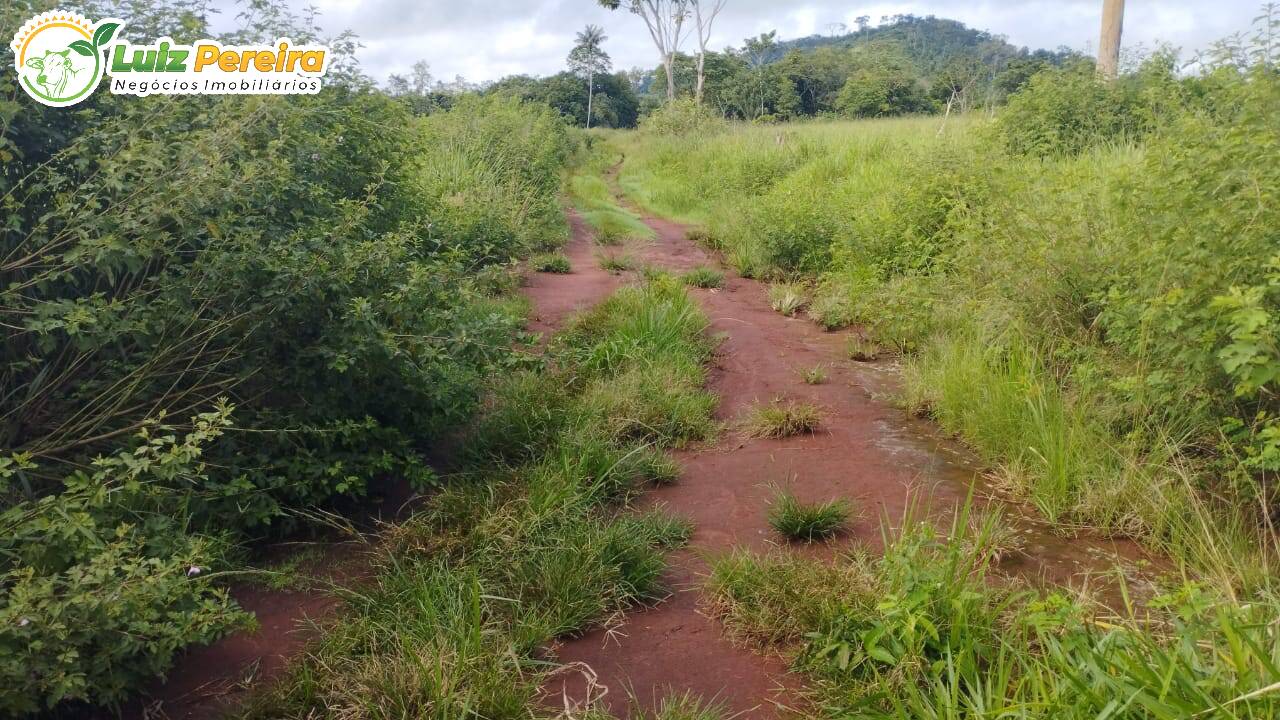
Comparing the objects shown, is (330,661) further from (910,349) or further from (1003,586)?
(910,349)

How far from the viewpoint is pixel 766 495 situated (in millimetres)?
3877

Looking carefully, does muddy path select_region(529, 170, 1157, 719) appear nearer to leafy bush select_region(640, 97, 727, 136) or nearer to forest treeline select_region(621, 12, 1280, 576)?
forest treeline select_region(621, 12, 1280, 576)

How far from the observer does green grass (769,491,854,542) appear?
3.43 meters

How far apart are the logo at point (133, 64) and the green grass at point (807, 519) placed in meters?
3.05

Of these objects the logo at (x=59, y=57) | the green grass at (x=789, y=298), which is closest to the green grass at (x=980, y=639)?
the logo at (x=59, y=57)

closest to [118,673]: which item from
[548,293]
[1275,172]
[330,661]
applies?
[330,661]

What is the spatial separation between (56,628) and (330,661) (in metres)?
0.75

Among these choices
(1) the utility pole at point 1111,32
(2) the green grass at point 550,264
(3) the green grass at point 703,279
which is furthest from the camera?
(1) the utility pole at point 1111,32

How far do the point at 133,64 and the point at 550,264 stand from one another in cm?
497

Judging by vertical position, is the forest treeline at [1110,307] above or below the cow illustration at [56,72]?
below

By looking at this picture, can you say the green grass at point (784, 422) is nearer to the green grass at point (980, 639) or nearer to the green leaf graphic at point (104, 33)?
the green grass at point (980, 639)

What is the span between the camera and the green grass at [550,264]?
28.3ft

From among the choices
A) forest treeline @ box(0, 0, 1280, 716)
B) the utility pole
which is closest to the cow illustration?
forest treeline @ box(0, 0, 1280, 716)

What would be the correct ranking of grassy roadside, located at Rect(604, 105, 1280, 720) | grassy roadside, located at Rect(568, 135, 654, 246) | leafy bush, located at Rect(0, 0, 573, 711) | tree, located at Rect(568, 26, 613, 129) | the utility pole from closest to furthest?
A: 1. grassy roadside, located at Rect(604, 105, 1280, 720)
2. leafy bush, located at Rect(0, 0, 573, 711)
3. the utility pole
4. grassy roadside, located at Rect(568, 135, 654, 246)
5. tree, located at Rect(568, 26, 613, 129)
